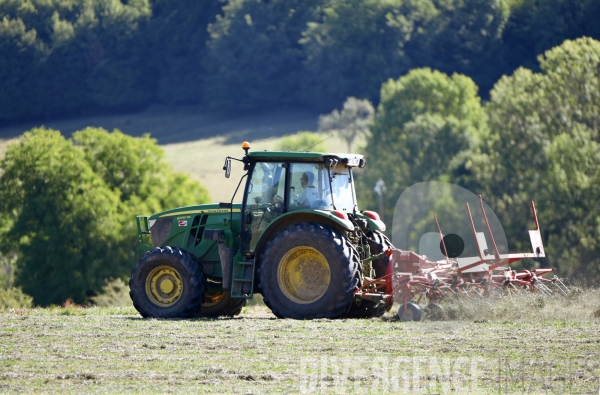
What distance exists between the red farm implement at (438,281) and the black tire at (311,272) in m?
0.29

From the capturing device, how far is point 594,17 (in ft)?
231

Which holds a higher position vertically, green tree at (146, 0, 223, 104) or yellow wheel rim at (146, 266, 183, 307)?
green tree at (146, 0, 223, 104)

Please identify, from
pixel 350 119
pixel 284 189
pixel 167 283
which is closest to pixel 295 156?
pixel 284 189

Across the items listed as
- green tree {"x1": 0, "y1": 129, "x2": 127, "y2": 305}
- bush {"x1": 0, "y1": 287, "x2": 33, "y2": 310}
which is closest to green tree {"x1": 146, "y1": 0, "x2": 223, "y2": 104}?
green tree {"x1": 0, "y1": 129, "x2": 127, "y2": 305}

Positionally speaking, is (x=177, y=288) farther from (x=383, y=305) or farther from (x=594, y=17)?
(x=594, y=17)

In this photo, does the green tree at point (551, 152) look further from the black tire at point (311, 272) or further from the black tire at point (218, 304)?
the black tire at point (311, 272)

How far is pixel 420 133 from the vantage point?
61.3 m

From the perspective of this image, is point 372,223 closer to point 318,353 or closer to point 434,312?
point 434,312

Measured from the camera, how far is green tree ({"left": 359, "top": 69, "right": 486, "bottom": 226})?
59188 millimetres

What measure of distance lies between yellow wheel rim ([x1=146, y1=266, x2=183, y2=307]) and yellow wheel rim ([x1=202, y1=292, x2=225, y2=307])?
0.88 metres

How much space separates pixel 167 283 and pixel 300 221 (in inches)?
80.1

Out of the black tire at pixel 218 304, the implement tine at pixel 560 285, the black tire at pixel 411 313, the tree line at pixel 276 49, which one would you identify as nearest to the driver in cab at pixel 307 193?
the black tire at pixel 411 313

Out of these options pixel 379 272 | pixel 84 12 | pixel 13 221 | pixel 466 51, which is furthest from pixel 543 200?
pixel 84 12

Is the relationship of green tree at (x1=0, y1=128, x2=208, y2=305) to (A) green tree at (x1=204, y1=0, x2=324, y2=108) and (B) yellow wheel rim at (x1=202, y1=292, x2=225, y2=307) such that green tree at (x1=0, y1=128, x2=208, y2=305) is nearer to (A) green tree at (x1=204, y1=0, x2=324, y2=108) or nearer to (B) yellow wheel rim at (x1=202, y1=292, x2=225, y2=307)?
(B) yellow wheel rim at (x1=202, y1=292, x2=225, y2=307)
